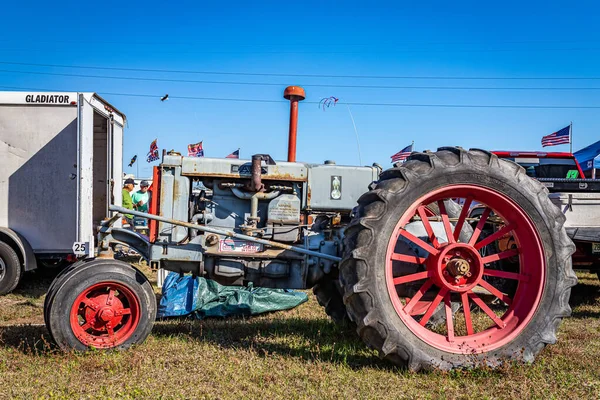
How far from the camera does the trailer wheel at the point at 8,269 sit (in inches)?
284

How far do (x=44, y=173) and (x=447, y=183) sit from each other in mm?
5898

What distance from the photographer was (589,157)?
1298 cm

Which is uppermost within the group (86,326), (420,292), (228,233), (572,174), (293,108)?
(293,108)

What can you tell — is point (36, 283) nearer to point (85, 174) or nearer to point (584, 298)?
point (85, 174)

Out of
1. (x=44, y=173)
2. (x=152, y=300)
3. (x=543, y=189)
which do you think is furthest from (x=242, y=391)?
(x=44, y=173)

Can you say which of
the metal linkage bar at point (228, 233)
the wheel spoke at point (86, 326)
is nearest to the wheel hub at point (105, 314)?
the wheel spoke at point (86, 326)

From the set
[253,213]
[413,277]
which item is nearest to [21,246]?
[253,213]

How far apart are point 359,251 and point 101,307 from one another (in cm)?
197

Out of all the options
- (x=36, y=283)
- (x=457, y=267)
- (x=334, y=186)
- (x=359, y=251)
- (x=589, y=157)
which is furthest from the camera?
(x=589, y=157)

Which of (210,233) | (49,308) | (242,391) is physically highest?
(210,233)

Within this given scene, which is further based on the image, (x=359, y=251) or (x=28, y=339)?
(x=28, y=339)

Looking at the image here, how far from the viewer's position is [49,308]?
3.81 m

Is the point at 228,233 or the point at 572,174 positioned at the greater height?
the point at 572,174

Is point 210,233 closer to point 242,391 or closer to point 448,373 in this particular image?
point 242,391
